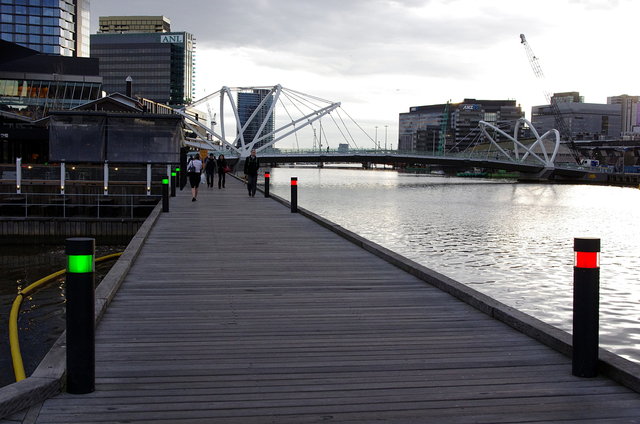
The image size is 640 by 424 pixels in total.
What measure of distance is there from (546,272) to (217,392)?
1728 cm

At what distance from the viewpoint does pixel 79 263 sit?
16.2 ft

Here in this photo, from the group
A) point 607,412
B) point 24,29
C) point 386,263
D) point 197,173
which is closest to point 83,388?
point 607,412

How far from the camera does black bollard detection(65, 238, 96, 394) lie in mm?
4949

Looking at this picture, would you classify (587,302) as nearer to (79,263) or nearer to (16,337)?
(79,263)

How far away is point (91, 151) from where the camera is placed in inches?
1134

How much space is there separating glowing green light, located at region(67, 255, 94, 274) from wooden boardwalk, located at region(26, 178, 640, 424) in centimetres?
89

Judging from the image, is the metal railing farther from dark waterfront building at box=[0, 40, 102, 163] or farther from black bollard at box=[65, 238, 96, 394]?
dark waterfront building at box=[0, 40, 102, 163]

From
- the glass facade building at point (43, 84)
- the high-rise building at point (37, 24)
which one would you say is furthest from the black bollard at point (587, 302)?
the high-rise building at point (37, 24)

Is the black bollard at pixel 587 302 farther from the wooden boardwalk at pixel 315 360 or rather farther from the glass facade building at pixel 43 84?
the glass facade building at pixel 43 84

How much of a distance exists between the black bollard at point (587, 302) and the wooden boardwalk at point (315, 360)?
153 millimetres

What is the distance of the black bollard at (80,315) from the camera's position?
16.2 feet

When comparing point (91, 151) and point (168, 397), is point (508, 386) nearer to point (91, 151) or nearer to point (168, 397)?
point (168, 397)

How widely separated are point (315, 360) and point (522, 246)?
23.3 m

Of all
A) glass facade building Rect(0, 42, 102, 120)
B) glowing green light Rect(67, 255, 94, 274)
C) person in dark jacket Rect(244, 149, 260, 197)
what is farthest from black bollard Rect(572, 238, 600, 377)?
glass facade building Rect(0, 42, 102, 120)
